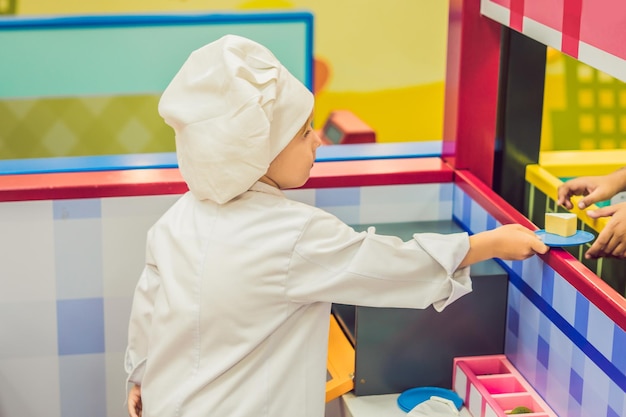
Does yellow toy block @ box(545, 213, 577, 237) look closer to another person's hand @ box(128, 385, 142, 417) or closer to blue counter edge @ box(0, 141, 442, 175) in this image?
blue counter edge @ box(0, 141, 442, 175)

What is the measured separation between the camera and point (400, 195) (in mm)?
2143

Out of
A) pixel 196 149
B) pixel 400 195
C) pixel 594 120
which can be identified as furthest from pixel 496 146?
pixel 594 120

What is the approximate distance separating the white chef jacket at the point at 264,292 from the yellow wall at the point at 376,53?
9.13 ft

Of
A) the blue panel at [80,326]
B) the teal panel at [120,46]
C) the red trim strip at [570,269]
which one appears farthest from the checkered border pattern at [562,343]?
the blue panel at [80,326]

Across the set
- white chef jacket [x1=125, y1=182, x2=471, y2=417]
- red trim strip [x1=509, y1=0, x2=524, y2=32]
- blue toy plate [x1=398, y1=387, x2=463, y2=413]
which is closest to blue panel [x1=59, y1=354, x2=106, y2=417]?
white chef jacket [x1=125, y1=182, x2=471, y2=417]

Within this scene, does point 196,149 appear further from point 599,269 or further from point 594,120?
point 594,120

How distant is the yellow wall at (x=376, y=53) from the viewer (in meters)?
4.30

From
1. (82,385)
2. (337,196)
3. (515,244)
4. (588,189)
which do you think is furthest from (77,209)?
(588,189)

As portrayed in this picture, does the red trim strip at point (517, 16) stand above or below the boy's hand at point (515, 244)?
above

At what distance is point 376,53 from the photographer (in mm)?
4387

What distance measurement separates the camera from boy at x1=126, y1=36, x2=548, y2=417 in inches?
59.8

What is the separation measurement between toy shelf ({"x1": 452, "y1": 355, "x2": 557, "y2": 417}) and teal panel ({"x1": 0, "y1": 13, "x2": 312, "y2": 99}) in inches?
32.7

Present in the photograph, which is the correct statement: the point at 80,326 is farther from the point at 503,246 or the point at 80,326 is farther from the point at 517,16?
the point at 517,16

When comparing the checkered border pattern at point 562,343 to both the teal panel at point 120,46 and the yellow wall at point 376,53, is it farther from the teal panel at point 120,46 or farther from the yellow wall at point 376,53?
the yellow wall at point 376,53
